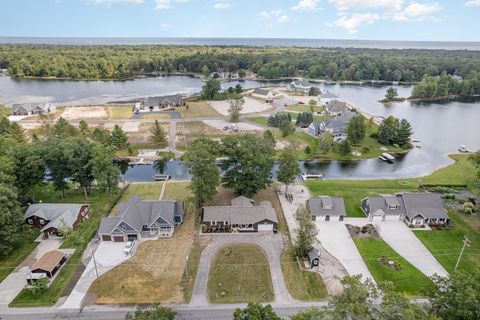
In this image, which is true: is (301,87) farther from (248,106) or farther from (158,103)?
(158,103)

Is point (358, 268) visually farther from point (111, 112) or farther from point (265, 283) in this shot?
point (111, 112)

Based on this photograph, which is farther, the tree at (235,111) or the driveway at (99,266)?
the tree at (235,111)

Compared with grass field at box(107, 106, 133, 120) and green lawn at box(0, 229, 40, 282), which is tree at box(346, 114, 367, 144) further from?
green lawn at box(0, 229, 40, 282)

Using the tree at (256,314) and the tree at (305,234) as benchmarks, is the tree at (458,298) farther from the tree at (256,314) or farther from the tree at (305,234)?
the tree at (305,234)

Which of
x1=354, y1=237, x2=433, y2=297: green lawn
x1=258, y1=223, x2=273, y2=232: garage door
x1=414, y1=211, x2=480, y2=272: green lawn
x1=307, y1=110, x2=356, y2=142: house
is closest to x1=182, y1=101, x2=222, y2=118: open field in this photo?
x1=307, y1=110, x2=356, y2=142: house

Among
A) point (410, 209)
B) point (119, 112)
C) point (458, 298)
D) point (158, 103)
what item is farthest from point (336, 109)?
point (458, 298)

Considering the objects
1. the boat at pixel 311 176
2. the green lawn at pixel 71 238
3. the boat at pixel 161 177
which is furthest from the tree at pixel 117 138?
the boat at pixel 311 176
